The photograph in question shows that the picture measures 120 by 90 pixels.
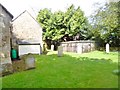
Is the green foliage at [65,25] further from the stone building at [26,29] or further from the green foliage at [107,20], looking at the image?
the green foliage at [107,20]

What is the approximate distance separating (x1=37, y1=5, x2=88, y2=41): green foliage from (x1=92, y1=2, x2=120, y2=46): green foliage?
870 centimetres

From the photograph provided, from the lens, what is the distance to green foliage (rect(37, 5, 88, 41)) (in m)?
42.9

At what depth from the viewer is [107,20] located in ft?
82.7

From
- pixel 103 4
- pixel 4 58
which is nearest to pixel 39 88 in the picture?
pixel 4 58

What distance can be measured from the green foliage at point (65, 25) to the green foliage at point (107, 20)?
8704mm

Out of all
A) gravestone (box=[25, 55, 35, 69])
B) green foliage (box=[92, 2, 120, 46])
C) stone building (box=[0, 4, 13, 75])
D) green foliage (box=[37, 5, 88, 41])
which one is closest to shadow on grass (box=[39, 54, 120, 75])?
gravestone (box=[25, 55, 35, 69])

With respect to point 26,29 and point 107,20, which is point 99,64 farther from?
point 26,29

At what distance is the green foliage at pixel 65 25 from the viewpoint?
42906mm

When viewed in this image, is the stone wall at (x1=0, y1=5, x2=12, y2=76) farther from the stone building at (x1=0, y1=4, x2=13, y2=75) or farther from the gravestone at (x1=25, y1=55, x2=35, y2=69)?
the gravestone at (x1=25, y1=55, x2=35, y2=69)

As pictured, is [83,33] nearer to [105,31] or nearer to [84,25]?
[84,25]

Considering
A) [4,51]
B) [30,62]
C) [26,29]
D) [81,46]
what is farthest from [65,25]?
[30,62]

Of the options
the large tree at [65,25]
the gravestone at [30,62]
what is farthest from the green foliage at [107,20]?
the gravestone at [30,62]

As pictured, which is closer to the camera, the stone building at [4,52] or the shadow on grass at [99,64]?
the stone building at [4,52]

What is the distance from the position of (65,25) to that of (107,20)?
18893 mm
